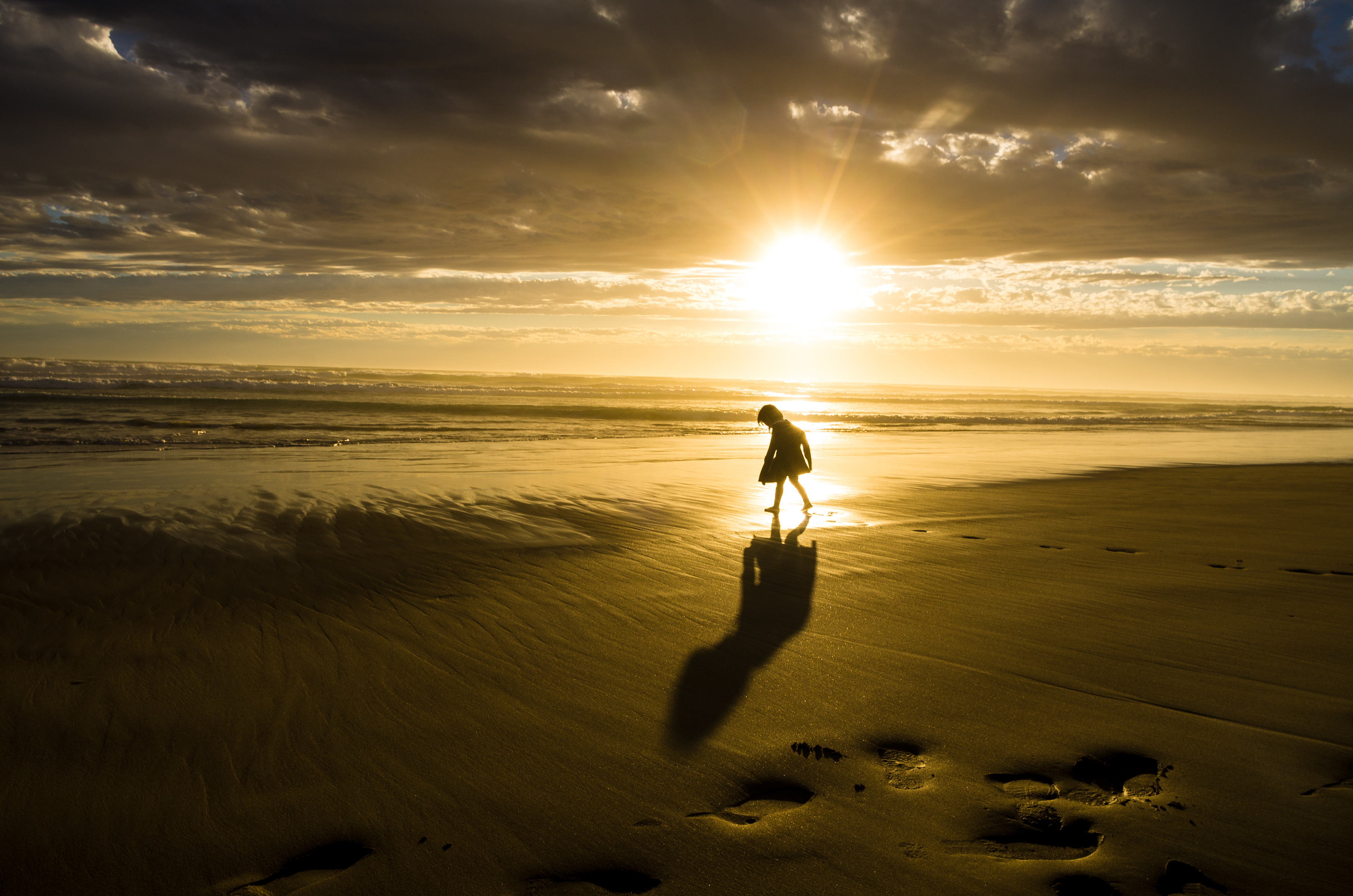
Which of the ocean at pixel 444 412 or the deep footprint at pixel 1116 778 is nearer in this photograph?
the deep footprint at pixel 1116 778

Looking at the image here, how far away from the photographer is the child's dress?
10422mm

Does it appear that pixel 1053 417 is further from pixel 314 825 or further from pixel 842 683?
pixel 314 825

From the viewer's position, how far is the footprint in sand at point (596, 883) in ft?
8.30

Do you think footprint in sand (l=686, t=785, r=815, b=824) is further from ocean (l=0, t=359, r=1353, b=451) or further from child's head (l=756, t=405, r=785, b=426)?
ocean (l=0, t=359, r=1353, b=451)

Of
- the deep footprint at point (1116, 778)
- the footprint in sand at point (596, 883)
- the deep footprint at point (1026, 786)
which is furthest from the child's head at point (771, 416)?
the footprint in sand at point (596, 883)

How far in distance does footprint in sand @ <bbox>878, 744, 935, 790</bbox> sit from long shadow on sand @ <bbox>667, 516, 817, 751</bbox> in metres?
0.81

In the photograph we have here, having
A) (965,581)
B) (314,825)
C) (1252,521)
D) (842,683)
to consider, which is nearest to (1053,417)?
(1252,521)

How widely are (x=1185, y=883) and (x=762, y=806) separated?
4.73 ft

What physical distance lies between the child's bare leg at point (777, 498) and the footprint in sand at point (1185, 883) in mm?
7500

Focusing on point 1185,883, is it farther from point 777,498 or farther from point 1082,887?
point 777,498

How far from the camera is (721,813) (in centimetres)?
297

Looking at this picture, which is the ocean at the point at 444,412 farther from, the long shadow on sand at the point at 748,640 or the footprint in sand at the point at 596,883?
the footprint in sand at the point at 596,883

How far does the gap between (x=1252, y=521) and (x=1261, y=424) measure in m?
31.5

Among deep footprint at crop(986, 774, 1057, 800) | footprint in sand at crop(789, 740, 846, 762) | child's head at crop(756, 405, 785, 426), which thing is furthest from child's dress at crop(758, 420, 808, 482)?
deep footprint at crop(986, 774, 1057, 800)
